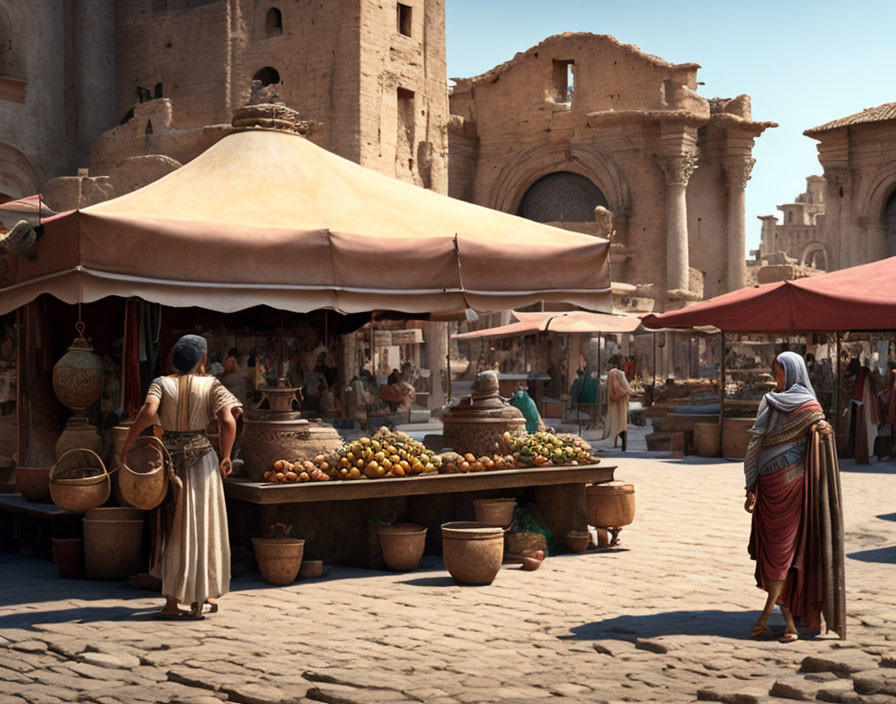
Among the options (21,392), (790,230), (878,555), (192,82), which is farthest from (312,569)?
(790,230)

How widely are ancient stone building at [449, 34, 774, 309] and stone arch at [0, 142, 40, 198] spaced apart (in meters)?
14.3

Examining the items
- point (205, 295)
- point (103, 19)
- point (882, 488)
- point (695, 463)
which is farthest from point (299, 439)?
point (103, 19)

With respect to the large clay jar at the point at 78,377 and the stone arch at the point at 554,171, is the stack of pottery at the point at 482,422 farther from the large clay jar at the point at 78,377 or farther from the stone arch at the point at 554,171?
the stone arch at the point at 554,171

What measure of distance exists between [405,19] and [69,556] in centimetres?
2278

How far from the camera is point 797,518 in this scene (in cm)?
618

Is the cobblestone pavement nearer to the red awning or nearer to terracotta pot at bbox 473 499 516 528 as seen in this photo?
terracotta pot at bbox 473 499 516 528

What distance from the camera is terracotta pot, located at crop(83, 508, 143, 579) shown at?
7734 mm

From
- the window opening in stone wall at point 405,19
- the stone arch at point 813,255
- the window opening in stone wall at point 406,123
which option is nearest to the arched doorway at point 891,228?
the window opening in stone wall at point 406,123

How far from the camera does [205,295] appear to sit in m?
7.98

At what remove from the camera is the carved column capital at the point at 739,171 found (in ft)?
120

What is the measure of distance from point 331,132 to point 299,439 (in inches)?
785

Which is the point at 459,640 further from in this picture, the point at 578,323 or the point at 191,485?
the point at 578,323

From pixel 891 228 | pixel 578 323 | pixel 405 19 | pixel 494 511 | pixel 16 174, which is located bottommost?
pixel 494 511

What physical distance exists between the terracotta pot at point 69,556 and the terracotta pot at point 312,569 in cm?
148
